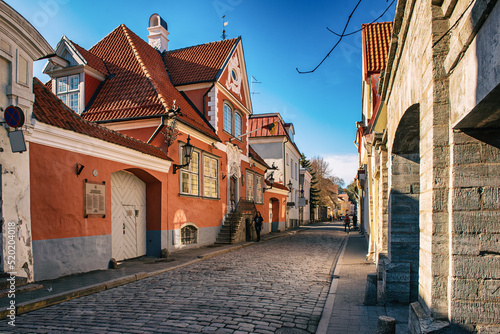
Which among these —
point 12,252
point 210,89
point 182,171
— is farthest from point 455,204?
point 210,89

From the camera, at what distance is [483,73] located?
274cm

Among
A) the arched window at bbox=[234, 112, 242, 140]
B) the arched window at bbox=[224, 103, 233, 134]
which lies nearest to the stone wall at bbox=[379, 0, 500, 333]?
the arched window at bbox=[224, 103, 233, 134]

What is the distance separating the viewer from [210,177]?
18.9 m

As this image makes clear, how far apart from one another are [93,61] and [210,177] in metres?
7.57

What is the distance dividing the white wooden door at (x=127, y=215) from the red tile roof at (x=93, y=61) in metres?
6.54

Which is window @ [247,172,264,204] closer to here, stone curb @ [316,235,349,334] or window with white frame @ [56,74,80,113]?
window with white frame @ [56,74,80,113]

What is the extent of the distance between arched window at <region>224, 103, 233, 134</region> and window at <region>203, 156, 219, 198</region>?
8.12 ft

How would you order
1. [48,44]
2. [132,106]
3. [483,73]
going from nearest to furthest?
[483,73] → [48,44] → [132,106]

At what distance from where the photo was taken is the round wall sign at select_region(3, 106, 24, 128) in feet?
25.0

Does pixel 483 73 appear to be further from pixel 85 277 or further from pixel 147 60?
pixel 147 60

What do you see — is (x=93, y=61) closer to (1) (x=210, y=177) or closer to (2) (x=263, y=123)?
(1) (x=210, y=177)

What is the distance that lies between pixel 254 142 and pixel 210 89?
18193 millimetres

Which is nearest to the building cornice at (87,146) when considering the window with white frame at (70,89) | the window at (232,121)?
the window with white frame at (70,89)

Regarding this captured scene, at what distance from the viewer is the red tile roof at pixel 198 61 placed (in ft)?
64.7
